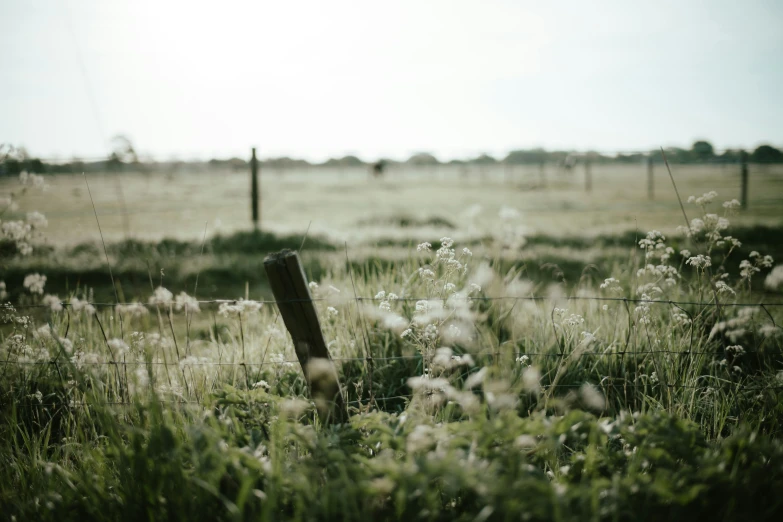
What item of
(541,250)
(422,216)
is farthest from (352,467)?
(422,216)

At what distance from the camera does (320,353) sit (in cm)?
241

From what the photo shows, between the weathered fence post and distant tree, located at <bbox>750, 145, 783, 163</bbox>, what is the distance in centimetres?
1865

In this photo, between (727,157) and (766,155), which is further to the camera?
(766,155)

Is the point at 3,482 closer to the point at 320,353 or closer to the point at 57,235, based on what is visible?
the point at 320,353

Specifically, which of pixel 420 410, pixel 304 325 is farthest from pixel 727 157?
pixel 304 325

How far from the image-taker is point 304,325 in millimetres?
2371

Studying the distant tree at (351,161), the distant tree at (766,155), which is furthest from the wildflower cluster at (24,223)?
the distant tree at (351,161)

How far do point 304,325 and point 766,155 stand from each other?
19.7 metres

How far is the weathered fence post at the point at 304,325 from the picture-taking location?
7.59 ft

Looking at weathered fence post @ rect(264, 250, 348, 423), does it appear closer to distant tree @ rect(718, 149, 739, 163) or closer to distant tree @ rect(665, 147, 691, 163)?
distant tree @ rect(665, 147, 691, 163)

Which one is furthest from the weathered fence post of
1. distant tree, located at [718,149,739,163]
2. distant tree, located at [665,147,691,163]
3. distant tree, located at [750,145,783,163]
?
distant tree, located at [750,145,783,163]

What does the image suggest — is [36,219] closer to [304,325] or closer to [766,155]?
[304,325]

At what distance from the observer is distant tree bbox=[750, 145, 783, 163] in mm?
16188

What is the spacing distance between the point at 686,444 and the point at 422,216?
37.9 ft
